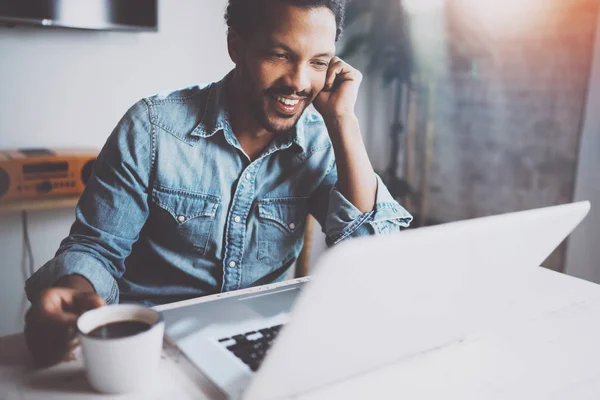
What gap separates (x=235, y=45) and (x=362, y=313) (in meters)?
0.78

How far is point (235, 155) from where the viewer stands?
1.11 meters

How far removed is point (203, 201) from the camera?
1.08 meters

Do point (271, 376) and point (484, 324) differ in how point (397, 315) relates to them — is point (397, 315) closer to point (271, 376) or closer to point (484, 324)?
point (271, 376)

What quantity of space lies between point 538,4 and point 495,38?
24cm

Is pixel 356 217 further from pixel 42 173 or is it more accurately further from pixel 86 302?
pixel 42 173

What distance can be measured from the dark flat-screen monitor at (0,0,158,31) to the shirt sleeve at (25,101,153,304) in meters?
0.92

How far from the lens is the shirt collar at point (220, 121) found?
3.59 ft

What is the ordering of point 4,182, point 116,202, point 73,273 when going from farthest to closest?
1. point 4,182
2. point 116,202
3. point 73,273

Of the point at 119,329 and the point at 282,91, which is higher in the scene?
the point at 282,91

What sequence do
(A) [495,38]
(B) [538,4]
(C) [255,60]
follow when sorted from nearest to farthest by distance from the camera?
1. (C) [255,60]
2. (B) [538,4]
3. (A) [495,38]

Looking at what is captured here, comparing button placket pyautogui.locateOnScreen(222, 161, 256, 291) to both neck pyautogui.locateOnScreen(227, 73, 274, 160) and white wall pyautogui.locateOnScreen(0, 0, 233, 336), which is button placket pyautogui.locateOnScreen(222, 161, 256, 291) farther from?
white wall pyautogui.locateOnScreen(0, 0, 233, 336)

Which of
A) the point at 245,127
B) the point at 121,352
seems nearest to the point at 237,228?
the point at 245,127

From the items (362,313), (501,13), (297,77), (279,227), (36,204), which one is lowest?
(36,204)

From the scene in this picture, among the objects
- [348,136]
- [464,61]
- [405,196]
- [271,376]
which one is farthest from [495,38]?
[271,376]
